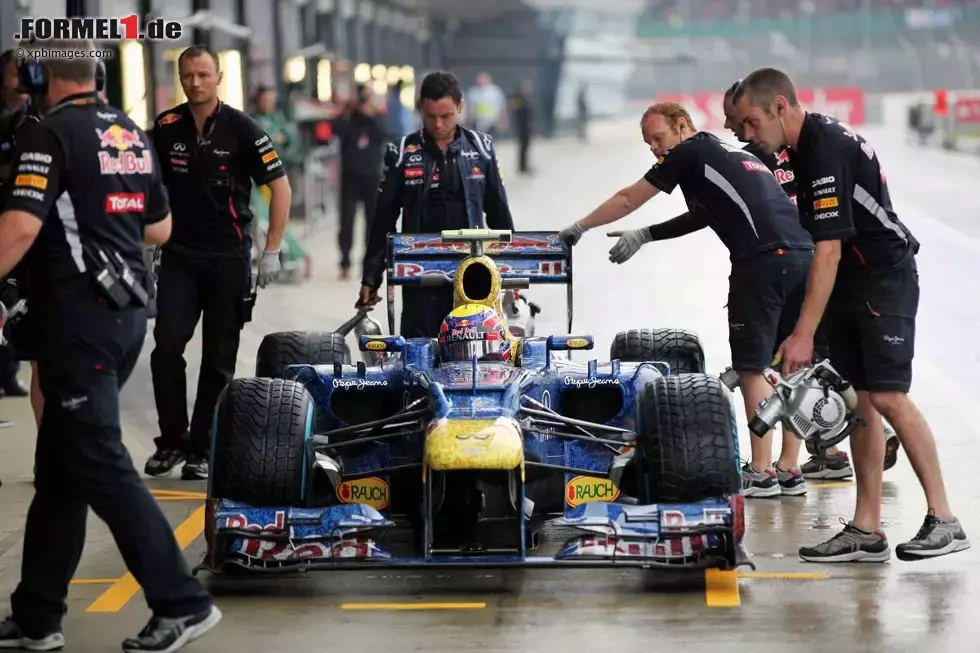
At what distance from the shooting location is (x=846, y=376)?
7.55m

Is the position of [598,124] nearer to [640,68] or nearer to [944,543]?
[640,68]

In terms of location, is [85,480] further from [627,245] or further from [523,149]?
[523,149]

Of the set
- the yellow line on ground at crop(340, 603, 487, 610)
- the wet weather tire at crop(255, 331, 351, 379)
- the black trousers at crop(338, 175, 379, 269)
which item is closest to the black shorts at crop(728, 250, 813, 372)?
the wet weather tire at crop(255, 331, 351, 379)

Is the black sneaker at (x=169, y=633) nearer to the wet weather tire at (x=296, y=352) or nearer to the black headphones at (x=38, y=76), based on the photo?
the black headphones at (x=38, y=76)

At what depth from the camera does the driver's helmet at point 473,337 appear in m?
8.03

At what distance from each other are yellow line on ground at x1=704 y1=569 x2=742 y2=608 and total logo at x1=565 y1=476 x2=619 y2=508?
569 millimetres

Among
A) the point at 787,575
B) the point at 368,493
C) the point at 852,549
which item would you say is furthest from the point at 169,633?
the point at 852,549

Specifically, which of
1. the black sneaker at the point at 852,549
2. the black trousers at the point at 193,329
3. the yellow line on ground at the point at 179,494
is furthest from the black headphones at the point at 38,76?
Answer: the black sneaker at the point at 852,549

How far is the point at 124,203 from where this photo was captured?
244 inches

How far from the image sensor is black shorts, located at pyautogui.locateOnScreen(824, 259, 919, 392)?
24.1 feet

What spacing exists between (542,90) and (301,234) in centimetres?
4196

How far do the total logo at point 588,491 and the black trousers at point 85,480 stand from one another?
1.91 m

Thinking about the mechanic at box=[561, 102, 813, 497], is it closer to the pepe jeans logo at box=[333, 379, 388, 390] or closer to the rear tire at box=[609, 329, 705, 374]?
the rear tire at box=[609, 329, 705, 374]

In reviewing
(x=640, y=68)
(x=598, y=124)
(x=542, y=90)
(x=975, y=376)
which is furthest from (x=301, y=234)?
(x=640, y=68)
